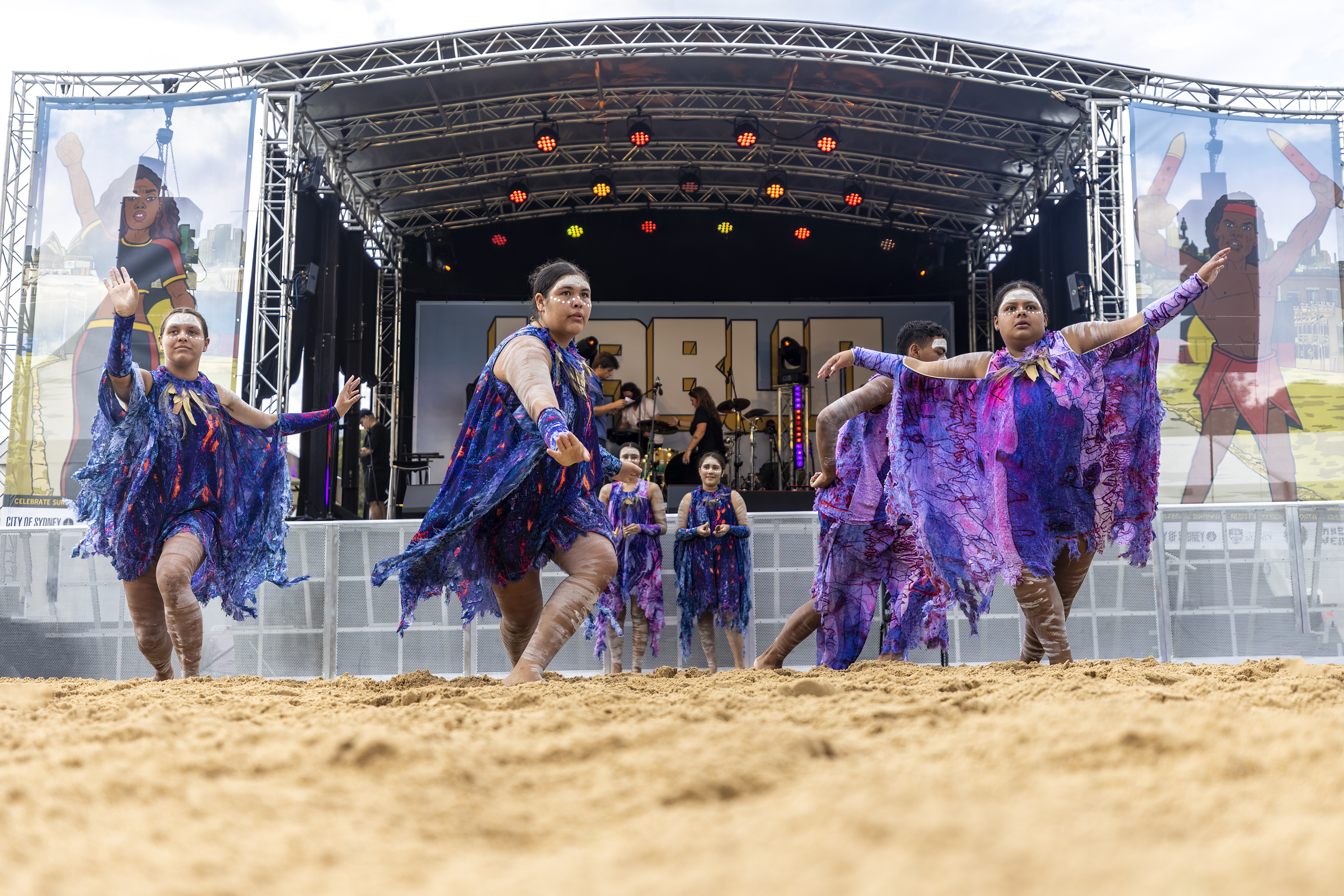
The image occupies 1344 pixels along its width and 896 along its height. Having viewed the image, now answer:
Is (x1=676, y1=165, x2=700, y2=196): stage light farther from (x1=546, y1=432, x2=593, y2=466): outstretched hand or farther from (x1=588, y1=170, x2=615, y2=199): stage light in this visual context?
(x1=546, y1=432, x2=593, y2=466): outstretched hand

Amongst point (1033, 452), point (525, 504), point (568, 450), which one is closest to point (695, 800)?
point (568, 450)

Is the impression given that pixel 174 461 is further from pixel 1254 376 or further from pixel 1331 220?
pixel 1331 220

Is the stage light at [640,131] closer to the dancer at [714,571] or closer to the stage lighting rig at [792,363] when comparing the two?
the stage lighting rig at [792,363]

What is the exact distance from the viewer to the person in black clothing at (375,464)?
1284cm

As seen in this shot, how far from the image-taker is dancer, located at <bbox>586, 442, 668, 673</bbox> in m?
6.97

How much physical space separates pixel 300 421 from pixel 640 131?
8.35 metres

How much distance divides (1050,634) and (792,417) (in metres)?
10.1

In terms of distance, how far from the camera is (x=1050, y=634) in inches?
142

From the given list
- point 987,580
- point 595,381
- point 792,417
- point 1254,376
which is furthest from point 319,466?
point 1254,376

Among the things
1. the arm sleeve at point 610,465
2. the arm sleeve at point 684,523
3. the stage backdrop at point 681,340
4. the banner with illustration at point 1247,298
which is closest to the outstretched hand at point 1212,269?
the arm sleeve at point 610,465

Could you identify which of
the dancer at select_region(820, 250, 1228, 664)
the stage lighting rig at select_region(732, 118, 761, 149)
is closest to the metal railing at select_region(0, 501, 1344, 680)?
the dancer at select_region(820, 250, 1228, 664)

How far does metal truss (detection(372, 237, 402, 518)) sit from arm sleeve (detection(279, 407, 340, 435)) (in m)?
9.77

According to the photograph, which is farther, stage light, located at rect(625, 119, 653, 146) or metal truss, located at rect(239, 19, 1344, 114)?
stage light, located at rect(625, 119, 653, 146)

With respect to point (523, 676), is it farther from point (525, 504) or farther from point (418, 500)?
point (418, 500)
